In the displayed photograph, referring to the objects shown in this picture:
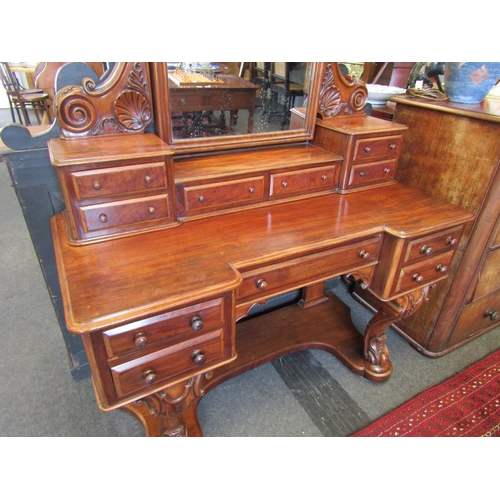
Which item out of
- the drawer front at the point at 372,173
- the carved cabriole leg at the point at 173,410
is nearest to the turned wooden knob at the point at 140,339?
the carved cabriole leg at the point at 173,410

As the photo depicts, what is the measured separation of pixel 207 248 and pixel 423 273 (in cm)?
88

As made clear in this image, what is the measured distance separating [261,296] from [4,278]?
206 cm

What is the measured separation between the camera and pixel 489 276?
1.77 m

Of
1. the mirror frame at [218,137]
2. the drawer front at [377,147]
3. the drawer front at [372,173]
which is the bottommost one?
the drawer front at [372,173]

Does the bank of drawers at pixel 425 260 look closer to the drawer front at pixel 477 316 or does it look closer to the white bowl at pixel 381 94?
the drawer front at pixel 477 316

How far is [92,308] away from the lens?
849 millimetres

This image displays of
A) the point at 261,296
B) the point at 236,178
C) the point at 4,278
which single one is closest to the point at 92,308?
the point at 261,296

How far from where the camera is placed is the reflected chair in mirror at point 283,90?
1359 mm

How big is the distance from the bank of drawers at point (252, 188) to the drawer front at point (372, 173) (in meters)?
0.08

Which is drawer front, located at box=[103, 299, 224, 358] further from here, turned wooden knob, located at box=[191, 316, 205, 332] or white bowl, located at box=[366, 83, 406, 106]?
white bowl, located at box=[366, 83, 406, 106]

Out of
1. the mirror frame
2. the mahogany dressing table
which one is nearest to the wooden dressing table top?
the mahogany dressing table

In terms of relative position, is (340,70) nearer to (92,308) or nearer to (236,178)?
(236,178)

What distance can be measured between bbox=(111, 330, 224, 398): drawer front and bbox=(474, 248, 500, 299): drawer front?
1.38m

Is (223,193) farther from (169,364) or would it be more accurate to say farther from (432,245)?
(432,245)
